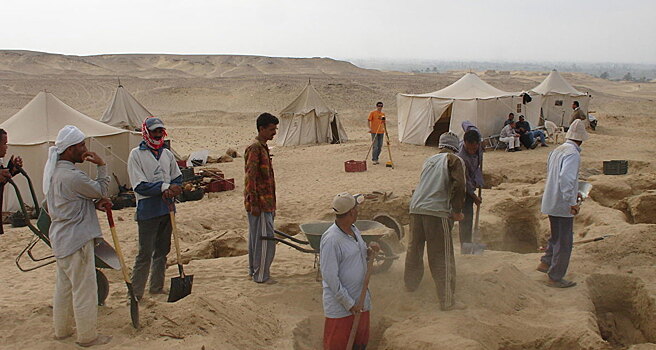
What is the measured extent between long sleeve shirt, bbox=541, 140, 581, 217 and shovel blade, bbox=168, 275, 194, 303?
3547mm

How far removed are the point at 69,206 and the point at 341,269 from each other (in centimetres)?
202

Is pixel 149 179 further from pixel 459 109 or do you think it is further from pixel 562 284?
pixel 459 109

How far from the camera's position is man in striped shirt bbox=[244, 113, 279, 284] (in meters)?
5.29

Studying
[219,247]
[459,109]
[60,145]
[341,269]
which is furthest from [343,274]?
[459,109]

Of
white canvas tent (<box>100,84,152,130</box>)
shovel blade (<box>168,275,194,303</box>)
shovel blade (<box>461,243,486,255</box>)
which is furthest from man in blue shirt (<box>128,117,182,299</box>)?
white canvas tent (<box>100,84,152,130</box>)

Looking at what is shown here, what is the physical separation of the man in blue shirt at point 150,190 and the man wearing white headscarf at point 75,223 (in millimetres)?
823

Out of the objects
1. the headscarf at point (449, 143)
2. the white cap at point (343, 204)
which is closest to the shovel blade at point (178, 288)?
the white cap at point (343, 204)

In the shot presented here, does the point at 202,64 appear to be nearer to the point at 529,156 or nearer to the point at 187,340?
the point at 529,156

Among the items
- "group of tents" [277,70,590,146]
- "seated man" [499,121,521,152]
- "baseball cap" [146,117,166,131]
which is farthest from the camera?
"group of tents" [277,70,590,146]

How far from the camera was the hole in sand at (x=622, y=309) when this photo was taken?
4.99m

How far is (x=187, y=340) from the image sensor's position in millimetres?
4023

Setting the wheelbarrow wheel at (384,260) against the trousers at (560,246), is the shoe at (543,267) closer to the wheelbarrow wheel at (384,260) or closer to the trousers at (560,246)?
the trousers at (560,246)

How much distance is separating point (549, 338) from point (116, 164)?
9.29m

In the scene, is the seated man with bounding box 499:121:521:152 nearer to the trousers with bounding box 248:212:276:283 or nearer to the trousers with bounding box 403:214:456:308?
the trousers with bounding box 403:214:456:308
